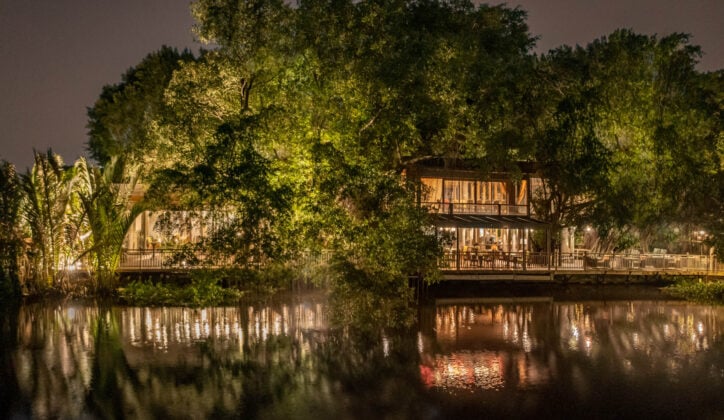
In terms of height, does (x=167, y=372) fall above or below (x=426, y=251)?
below

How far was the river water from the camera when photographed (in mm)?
14227

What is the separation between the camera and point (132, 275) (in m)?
30.2

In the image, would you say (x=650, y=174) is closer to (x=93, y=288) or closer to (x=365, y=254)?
(x=365, y=254)

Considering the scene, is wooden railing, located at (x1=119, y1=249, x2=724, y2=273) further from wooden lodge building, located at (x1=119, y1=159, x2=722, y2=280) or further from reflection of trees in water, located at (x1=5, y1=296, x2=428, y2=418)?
reflection of trees in water, located at (x1=5, y1=296, x2=428, y2=418)

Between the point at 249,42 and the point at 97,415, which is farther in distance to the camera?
the point at 249,42

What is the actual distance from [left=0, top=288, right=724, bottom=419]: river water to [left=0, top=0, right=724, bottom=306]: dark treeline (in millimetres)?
2599

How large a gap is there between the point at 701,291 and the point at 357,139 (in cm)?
2085

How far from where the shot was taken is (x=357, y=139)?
23.0 metres

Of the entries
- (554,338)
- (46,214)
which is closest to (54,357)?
(46,214)

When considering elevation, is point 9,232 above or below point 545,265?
above

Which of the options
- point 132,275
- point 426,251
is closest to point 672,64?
point 426,251

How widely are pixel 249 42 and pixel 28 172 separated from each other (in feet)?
34.3

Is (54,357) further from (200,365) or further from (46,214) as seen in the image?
(46,214)

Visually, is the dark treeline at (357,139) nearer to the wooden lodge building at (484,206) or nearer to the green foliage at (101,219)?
the green foliage at (101,219)
